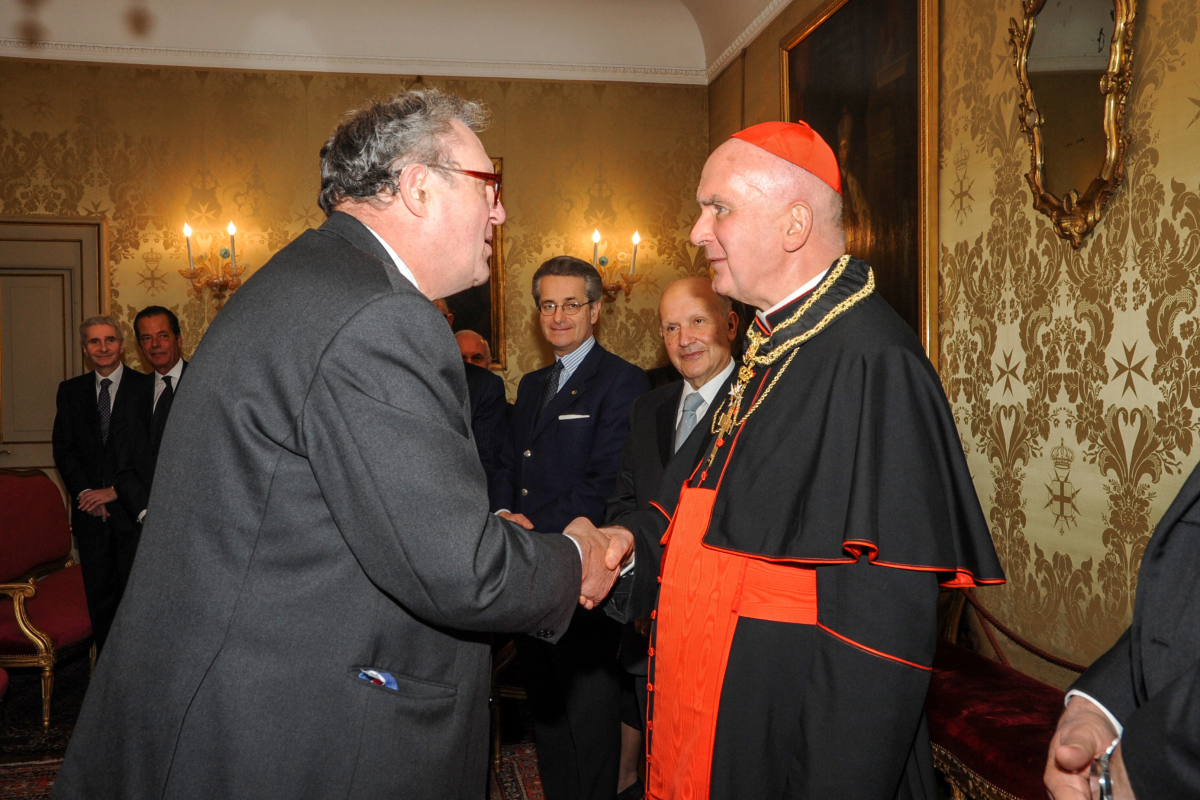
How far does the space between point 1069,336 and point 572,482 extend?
1.94 metres

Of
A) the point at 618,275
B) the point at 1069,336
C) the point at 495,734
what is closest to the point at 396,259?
the point at 1069,336

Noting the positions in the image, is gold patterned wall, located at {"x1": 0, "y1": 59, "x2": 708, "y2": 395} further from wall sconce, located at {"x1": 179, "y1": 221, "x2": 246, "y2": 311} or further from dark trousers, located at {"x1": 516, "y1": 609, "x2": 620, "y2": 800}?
dark trousers, located at {"x1": 516, "y1": 609, "x2": 620, "y2": 800}

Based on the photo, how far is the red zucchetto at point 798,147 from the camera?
1.94 meters

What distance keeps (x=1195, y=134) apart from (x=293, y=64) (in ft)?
20.1

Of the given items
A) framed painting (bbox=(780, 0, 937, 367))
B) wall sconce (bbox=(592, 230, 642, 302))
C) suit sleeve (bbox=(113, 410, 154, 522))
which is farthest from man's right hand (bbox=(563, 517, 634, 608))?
wall sconce (bbox=(592, 230, 642, 302))

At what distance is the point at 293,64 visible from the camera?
667 cm

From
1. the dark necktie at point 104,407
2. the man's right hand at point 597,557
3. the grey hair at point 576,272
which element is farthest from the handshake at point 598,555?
the dark necktie at point 104,407

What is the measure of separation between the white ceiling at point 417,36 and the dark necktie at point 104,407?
2.78 meters

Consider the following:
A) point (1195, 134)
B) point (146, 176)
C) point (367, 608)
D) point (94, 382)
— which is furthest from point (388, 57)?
point (367, 608)

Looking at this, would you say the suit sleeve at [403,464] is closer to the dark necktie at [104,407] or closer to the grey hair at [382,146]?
the grey hair at [382,146]

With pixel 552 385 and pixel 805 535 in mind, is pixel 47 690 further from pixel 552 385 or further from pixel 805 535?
pixel 805 535

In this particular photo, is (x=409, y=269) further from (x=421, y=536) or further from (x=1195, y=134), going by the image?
(x=1195, y=134)

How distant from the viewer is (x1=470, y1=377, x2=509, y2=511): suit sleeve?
161 inches

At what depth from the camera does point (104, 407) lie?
5.26 meters
